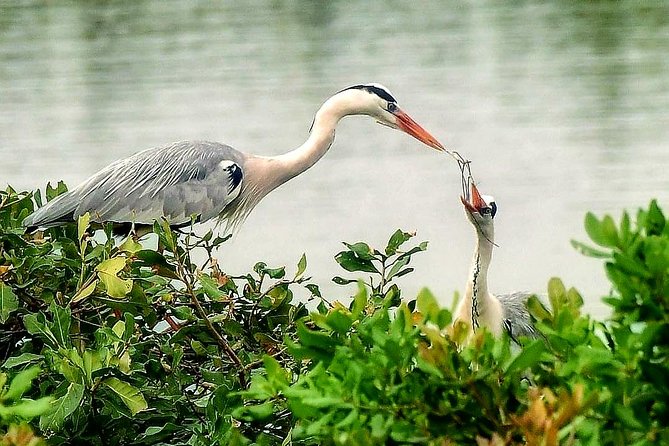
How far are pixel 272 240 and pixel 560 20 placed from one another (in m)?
11.0

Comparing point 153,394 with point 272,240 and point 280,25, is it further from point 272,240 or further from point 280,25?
point 280,25

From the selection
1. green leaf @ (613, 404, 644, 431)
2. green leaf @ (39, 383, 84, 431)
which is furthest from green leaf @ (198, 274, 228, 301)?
green leaf @ (613, 404, 644, 431)

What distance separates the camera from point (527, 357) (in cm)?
140

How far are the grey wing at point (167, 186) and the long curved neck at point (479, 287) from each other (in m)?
1.68

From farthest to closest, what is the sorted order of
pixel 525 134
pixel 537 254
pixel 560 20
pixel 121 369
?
pixel 560 20
pixel 525 134
pixel 537 254
pixel 121 369

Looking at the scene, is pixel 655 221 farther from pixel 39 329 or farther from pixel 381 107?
pixel 381 107

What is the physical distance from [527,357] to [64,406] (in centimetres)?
101

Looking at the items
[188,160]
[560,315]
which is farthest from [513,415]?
[188,160]

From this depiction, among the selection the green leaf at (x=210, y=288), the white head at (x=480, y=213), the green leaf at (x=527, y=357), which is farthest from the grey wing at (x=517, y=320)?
the green leaf at (x=527, y=357)

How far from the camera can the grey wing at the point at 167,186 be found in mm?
5723

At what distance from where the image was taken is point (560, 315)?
154 centimetres

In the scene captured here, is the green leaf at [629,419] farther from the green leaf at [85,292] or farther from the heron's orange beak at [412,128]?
the heron's orange beak at [412,128]

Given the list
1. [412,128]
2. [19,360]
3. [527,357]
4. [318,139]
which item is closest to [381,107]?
[412,128]

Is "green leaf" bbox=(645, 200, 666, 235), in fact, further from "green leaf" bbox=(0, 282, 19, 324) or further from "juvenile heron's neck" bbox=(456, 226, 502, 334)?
"juvenile heron's neck" bbox=(456, 226, 502, 334)
